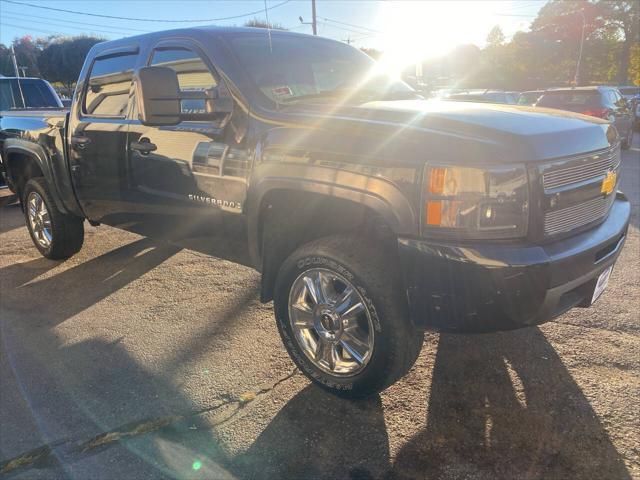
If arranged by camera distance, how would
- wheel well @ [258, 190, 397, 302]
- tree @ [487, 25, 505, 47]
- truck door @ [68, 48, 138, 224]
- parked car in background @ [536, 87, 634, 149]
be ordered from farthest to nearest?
tree @ [487, 25, 505, 47], parked car in background @ [536, 87, 634, 149], truck door @ [68, 48, 138, 224], wheel well @ [258, 190, 397, 302]

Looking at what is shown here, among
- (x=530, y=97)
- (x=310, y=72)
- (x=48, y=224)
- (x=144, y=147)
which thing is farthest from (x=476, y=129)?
(x=530, y=97)

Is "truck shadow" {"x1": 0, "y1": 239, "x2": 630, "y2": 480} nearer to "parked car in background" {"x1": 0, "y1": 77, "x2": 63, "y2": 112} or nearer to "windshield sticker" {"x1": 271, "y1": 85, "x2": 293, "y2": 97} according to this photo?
"windshield sticker" {"x1": 271, "y1": 85, "x2": 293, "y2": 97}

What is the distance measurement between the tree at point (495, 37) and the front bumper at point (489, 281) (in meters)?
62.4

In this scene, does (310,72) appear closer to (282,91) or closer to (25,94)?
(282,91)

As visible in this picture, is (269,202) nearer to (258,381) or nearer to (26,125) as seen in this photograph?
(258,381)

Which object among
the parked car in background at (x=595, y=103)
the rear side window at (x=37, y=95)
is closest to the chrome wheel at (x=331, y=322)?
the rear side window at (x=37, y=95)

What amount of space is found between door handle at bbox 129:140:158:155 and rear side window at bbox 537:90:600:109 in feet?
37.6

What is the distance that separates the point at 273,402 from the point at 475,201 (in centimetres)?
151

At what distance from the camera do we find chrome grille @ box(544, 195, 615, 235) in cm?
225

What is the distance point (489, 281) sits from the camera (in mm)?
2072

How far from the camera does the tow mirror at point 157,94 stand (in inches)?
109

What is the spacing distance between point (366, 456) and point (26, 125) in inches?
175

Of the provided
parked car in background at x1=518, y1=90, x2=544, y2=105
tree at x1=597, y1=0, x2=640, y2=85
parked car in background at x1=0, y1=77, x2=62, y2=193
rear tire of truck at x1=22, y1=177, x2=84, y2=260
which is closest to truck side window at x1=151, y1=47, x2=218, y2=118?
rear tire of truck at x1=22, y1=177, x2=84, y2=260

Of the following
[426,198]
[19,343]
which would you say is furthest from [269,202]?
[19,343]
